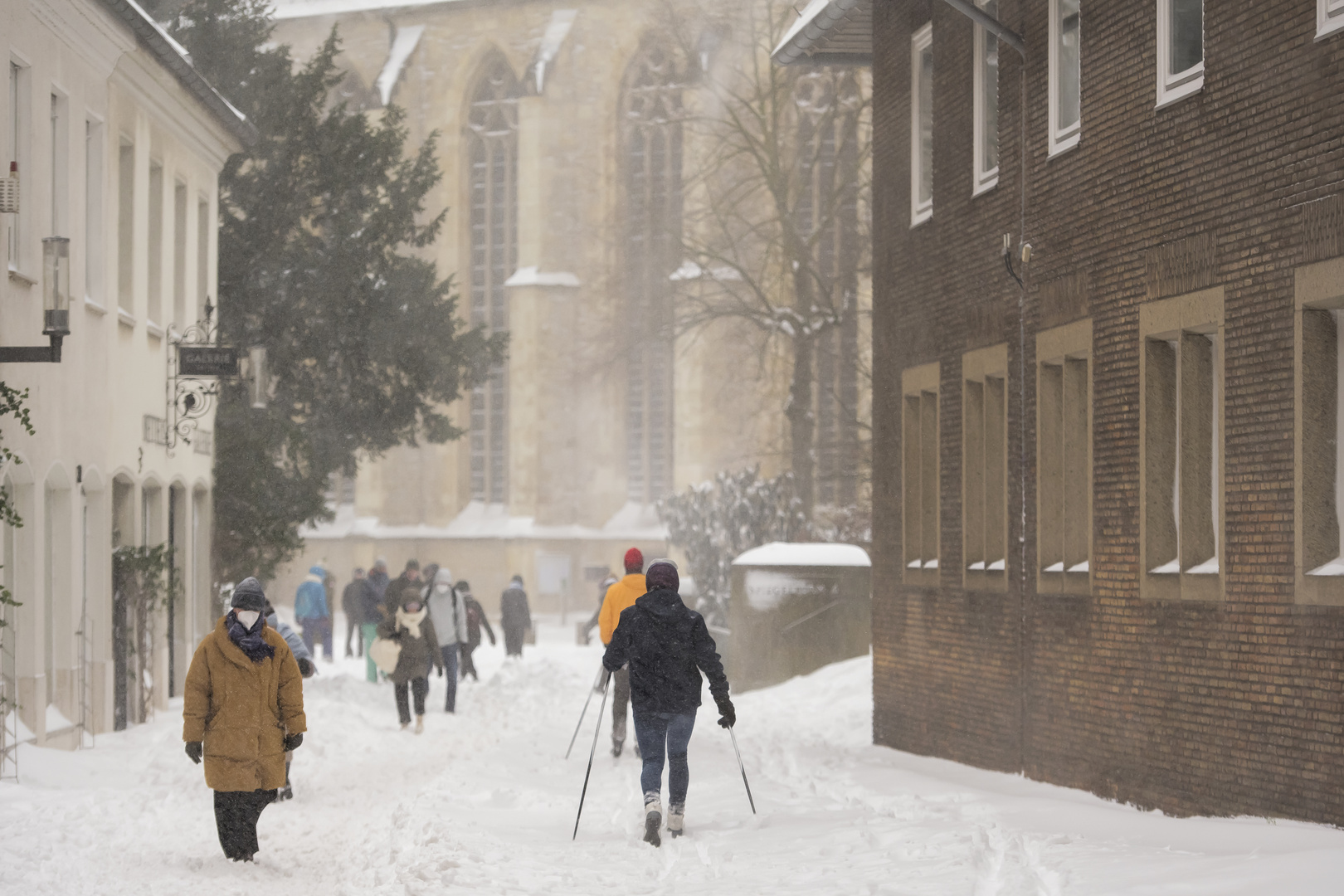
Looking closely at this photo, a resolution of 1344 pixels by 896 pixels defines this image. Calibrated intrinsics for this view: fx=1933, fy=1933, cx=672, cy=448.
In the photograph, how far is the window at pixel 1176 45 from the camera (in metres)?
11.9

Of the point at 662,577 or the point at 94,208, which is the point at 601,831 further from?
the point at 94,208

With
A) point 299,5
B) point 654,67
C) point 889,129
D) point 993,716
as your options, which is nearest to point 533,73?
point 654,67

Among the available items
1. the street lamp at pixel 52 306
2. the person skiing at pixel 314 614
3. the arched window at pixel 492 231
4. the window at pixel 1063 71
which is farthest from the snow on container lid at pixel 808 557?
the arched window at pixel 492 231

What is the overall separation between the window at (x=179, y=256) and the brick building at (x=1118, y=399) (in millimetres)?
8670

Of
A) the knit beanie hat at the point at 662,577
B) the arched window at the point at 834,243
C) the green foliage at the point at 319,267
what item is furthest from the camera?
the arched window at the point at 834,243

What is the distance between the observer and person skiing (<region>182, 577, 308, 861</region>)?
9766 millimetres

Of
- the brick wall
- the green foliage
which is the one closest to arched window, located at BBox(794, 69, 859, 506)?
the green foliage

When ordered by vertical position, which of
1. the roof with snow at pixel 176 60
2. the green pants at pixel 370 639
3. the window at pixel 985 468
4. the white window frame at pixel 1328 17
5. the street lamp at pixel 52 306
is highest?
the roof with snow at pixel 176 60

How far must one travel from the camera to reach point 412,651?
1898cm

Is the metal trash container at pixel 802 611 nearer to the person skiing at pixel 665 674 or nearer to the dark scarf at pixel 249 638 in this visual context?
the person skiing at pixel 665 674

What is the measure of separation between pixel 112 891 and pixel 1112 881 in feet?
15.0

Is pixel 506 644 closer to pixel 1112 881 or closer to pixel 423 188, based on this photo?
pixel 423 188

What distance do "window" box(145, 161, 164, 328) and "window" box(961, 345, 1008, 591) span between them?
973 cm

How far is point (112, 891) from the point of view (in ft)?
29.4
